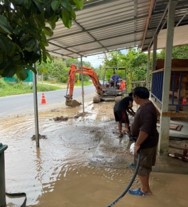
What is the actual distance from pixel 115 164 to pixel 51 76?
142 feet

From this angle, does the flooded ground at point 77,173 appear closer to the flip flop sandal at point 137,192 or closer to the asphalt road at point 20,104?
the flip flop sandal at point 137,192

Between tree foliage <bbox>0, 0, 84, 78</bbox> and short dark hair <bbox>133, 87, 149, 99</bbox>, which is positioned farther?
short dark hair <bbox>133, 87, 149, 99</bbox>

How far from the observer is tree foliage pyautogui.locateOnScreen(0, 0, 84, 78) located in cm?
127

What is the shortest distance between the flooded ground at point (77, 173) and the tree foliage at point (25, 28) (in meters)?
2.75

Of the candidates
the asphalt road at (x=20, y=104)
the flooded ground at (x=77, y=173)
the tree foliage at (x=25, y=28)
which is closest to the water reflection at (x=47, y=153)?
the flooded ground at (x=77, y=173)

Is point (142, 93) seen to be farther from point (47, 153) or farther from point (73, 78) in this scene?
point (73, 78)

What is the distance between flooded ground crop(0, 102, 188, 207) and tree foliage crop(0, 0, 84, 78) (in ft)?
9.04

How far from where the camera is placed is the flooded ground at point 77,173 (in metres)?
3.72

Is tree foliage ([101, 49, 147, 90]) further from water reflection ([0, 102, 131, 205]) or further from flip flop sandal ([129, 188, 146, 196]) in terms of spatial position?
flip flop sandal ([129, 188, 146, 196])

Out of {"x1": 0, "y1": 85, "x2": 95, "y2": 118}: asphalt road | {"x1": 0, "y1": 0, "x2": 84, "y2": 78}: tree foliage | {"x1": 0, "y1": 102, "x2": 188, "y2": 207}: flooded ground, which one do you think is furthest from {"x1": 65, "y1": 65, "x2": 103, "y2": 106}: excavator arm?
{"x1": 0, "y1": 0, "x2": 84, "y2": 78}: tree foliage

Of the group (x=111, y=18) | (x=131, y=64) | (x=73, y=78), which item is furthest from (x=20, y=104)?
(x=111, y=18)

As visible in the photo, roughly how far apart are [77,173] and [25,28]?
3742 millimetres

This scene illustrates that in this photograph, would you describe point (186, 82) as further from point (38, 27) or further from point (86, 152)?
point (38, 27)

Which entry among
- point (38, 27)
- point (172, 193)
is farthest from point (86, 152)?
point (38, 27)
